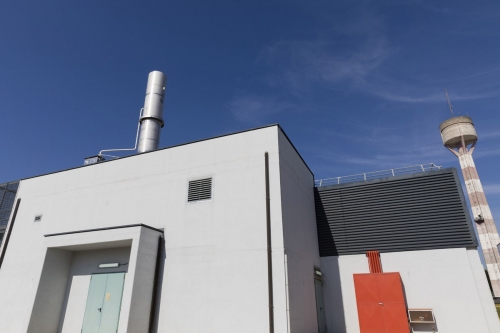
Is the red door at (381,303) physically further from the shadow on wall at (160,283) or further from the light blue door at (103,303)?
the light blue door at (103,303)

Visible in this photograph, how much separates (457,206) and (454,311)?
14.6ft

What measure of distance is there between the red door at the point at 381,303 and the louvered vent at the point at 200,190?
303 inches

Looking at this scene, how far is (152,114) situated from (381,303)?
16879 mm

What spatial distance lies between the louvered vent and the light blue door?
13.5ft

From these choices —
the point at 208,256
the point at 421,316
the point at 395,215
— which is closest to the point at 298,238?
the point at 208,256

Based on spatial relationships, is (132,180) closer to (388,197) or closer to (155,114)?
(155,114)

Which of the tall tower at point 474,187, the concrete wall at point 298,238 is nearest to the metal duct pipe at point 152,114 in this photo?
the concrete wall at point 298,238

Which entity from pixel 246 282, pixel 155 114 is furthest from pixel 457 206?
pixel 155 114

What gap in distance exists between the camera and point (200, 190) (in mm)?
12352

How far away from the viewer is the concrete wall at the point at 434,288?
12.0m

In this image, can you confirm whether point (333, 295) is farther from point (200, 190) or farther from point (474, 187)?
point (474, 187)

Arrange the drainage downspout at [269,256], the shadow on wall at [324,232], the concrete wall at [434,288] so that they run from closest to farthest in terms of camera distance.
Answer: the drainage downspout at [269,256] < the concrete wall at [434,288] < the shadow on wall at [324,232]

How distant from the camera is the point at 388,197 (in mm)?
14906

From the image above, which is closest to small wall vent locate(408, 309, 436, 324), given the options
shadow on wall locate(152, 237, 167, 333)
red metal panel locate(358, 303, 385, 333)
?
red metal panel locate(358, 303, 385, 333)
